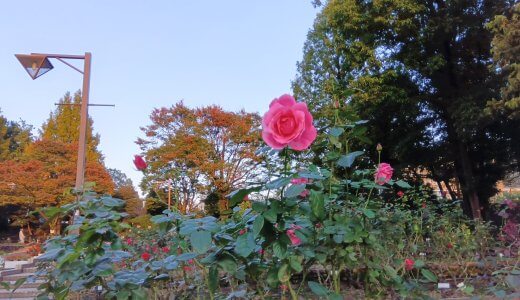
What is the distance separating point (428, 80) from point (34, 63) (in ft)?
28.2

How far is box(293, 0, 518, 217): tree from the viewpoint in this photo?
9.53 metres

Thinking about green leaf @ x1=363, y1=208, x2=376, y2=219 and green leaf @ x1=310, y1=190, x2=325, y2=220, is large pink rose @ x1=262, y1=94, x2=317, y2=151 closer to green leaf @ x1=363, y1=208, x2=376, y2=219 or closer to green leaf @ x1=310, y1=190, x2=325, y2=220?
green leaf @ x1=310, y1=190, x2=325, y2=220

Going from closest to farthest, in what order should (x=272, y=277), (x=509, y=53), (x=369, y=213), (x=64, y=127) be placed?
(x=272, y=277)
(x=369, y=213)
(x=509, y=53)
(x=64, y=127)

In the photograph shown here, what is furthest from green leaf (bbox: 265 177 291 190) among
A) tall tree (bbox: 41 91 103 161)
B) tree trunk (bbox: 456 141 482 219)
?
tall tree (bbox: 41 91 103 161)

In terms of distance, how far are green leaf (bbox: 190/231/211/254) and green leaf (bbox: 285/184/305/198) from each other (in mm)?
192

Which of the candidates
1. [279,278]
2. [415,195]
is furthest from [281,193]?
[415,195]

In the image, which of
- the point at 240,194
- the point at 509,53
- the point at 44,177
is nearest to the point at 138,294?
the point at 240,194

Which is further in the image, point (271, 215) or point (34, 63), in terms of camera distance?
point (34, 63)

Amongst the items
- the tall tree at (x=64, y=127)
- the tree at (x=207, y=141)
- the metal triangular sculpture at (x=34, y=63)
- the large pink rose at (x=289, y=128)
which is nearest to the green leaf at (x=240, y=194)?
the large pink rose at (x=289, y=128)

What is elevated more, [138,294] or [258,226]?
[258,226]

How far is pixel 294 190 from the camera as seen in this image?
883 millimetres

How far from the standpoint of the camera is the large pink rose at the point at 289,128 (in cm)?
88

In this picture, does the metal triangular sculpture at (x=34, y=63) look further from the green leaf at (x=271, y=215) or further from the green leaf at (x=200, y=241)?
the green leaf at (x=271, y=215)

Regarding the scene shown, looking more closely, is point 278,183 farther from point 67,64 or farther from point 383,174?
point 67,64
